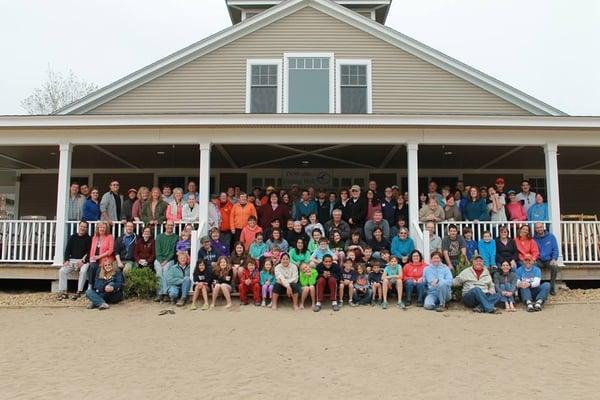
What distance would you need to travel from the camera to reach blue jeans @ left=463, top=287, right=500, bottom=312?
24.1ft

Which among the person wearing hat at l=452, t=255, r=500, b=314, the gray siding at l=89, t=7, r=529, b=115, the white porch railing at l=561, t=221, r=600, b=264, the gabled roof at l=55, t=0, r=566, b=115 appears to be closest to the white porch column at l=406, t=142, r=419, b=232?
the person wearing hat at l=452, t=255, r=500, b=314

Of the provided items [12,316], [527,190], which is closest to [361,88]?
[527,190]

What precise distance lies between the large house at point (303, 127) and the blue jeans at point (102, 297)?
173cm

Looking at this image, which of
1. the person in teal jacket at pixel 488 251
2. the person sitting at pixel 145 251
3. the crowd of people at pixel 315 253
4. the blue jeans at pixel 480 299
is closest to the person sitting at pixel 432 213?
the crowd of people at pixel 315 253

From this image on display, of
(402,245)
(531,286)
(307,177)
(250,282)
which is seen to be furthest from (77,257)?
(531,286)

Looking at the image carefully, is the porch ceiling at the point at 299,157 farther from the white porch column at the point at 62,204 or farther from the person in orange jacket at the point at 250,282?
the person in orange jacket at the point at 250,282

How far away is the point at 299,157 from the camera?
38.6 ft

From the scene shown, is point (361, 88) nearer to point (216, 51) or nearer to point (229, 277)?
point (216, 51)

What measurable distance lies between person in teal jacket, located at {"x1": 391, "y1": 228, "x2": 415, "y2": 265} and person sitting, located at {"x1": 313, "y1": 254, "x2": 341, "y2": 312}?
1.17 metres

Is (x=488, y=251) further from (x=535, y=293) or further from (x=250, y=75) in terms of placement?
(x=250, y=75)

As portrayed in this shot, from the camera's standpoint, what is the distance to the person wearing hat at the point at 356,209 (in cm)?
898

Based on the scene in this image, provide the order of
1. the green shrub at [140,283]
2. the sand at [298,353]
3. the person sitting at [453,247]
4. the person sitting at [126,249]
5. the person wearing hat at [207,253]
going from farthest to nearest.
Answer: the person sitting at [126,249] → the person sitting at [453,247] → the person wearing hat at [207,253] → the green shrub at [140,283] → the sand at [298,353]

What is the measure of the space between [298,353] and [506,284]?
4079 millimetres

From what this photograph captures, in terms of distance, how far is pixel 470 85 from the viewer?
12000 millimetres
